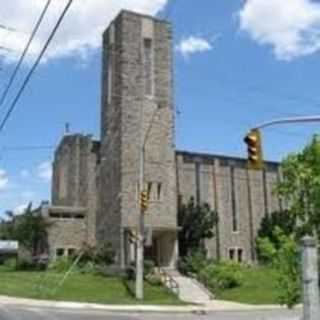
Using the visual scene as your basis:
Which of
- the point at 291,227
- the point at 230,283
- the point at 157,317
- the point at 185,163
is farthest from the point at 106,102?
the point at 291,227

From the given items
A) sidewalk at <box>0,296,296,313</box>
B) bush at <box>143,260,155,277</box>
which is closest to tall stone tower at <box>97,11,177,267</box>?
bush at <box>143,260,155,277</box>

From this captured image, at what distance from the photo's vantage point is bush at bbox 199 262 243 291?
4966cm

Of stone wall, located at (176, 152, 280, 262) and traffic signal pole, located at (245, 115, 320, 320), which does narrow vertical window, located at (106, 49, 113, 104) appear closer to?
stone wall, located at (176, 152, 280, 262)

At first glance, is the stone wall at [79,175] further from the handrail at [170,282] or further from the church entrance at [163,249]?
the handrail at [170,282]

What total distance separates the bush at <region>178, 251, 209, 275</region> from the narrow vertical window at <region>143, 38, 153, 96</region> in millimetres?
12297

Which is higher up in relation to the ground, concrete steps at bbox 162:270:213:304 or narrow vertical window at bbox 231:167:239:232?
narrow vertical window at bbox 231:167:239:232

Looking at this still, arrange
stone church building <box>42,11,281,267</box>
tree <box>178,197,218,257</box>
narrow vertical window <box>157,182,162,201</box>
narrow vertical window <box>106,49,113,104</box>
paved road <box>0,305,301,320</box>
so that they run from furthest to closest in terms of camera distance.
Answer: tree <box>178,197,218,257</box>
narrow vertical window <box>106,49,113,104</box>
narrow vertical window <box>157,182,162,201</box>
stone church building <box>42,11,281,267</box>
paved road <box>0,305,301,320</box>

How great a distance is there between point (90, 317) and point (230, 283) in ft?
69.1

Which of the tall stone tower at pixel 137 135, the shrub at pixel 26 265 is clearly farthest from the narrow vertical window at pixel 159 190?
the shrub at pixel 26 265

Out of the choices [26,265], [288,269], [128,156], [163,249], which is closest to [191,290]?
[163,249]

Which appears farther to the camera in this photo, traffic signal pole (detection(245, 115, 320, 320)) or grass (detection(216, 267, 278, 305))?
grass (detection(216, 267, 278, 305))

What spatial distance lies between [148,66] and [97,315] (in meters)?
31.5

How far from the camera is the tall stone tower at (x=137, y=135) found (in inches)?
2259

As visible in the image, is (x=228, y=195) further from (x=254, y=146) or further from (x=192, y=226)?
(x=254, y=146)
